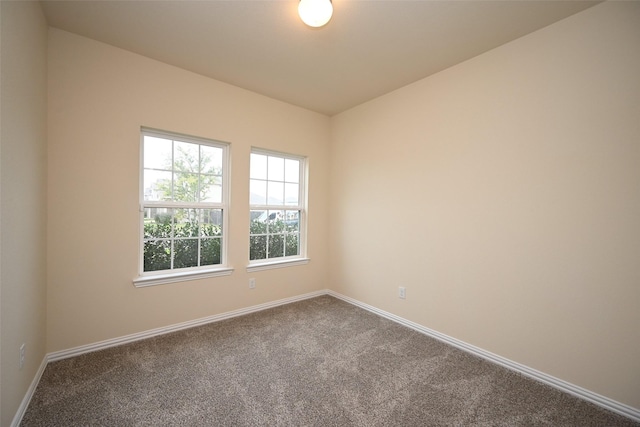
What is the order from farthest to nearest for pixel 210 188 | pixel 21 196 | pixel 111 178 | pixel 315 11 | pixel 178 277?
pixel 210 188, pixel 178 277, pixel 111 178, pixel 315 11, pixel 21 196

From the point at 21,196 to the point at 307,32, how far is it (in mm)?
2210

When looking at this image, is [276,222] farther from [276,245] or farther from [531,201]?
[531,201]

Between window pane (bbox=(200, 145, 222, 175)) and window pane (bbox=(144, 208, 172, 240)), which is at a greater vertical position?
Result: window pane (bbox=(200, 145, 222, 175))

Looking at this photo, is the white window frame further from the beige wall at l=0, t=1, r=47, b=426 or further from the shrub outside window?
the beige wall at l=0, t=1, r=47, b=426

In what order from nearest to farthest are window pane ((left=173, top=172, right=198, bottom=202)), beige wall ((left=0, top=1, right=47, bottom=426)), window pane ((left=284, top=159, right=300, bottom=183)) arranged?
1. beige wall ((left=0, top=1, right=47, bottom=426))
2. window pane ((left=173, top=172, right=198, bottom=202))
3. window pane ((left=284, top=159, right=300, bottom=183))

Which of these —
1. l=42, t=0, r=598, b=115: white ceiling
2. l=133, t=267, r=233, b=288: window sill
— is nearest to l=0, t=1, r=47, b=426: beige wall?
l=42, t=0, r=598, b=115: white ceiling

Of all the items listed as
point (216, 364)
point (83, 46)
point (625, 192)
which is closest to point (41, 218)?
point (83, 46)

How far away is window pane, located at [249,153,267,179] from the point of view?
3.29 metres

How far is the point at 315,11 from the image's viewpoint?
5.74ft

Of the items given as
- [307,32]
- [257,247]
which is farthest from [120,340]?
[307,32]

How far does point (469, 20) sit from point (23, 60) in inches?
116

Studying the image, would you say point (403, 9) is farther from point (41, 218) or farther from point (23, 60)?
point (41, 218)

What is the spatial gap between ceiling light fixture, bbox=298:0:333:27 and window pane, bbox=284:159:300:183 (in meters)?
1.96

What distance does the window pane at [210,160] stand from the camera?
2918mm
